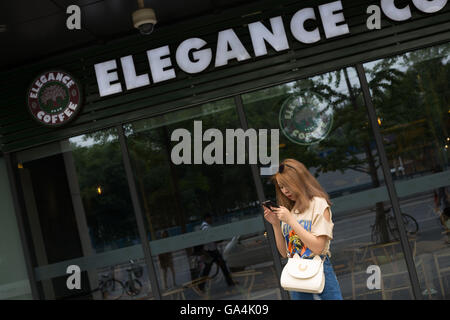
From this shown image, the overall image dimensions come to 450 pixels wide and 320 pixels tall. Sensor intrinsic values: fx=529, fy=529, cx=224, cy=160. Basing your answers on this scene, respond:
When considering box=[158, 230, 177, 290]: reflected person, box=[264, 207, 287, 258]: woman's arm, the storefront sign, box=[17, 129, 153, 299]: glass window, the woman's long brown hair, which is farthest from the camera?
box=[17, 129, 153, 299]: glass window

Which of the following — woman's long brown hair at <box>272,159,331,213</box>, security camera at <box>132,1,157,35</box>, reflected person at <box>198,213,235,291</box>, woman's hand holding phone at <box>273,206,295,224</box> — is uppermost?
security camera at <box>132,1,157,35</box>

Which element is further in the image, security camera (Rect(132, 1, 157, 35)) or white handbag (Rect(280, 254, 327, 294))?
security camera (Rect(132, 1, 157, 35))

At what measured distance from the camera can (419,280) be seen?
219 inches

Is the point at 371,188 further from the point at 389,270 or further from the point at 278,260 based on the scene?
the point at 278,260

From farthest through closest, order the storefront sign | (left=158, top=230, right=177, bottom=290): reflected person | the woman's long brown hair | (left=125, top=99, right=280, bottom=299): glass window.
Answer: (left=158, top=230, right=177, bottom=290): reflected person
(left=125, top=99, right=280, bottom=299): glass window
the storefront sign
the woman's long brown hair

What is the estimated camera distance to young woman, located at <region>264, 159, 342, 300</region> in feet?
11.0

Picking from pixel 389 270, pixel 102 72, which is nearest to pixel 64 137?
pixel 102 72

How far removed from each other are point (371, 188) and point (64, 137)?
Answer: 3537 mm

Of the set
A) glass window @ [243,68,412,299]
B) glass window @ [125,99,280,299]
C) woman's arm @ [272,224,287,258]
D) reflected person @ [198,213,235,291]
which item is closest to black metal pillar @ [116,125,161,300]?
glass window @ [125,99,280,299]

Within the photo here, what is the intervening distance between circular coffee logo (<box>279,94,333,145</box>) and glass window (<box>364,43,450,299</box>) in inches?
22.3

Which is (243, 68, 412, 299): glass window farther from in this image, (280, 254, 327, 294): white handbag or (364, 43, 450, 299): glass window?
(280, 254, 327, 294): white handbag

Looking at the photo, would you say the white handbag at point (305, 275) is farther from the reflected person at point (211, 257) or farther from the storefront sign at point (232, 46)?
the storefront sign at point (232, 46)

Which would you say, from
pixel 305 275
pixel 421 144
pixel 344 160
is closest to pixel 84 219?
pixel 344 160

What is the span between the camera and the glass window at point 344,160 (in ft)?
18.4
